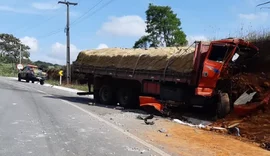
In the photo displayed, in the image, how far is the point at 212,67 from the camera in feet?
Answer: 43.8

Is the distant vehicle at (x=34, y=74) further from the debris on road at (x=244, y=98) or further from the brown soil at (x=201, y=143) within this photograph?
the brown soil at (x=201, y=143)

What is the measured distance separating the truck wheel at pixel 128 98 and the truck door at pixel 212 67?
4.33m

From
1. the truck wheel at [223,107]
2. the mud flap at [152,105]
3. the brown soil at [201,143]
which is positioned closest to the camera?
the brown soil at [201,143]

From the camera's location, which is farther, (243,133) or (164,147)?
(243,133)

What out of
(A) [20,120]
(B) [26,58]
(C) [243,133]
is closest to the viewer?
(C) [243,133]

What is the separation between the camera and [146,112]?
15445mm

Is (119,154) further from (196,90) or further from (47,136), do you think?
(196,90)

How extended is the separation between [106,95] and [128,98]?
187 cm

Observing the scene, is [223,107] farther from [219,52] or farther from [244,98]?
[219,52]

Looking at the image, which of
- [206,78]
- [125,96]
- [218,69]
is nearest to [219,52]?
[218,69]

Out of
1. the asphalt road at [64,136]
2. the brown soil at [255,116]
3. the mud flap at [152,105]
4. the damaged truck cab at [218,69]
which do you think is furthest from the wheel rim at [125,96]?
the brown soil at [255,116]

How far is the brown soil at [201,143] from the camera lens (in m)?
8.29

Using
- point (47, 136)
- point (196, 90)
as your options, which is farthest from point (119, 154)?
point (196, 90)

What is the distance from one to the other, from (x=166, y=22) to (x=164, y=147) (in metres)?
46.2
